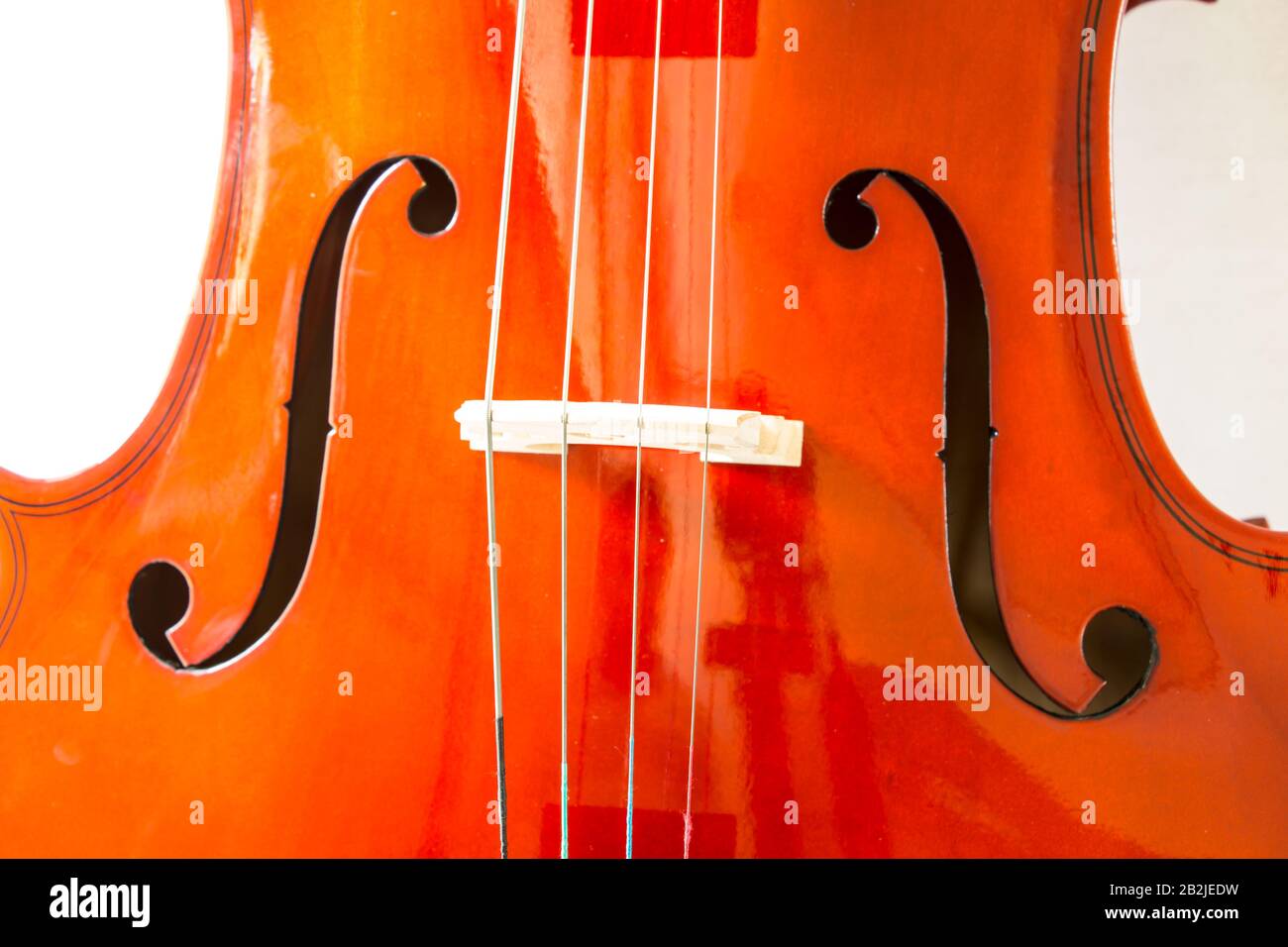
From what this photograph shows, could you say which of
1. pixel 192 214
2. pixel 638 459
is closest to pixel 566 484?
pixel 638 459

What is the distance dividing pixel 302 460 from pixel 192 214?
56cm

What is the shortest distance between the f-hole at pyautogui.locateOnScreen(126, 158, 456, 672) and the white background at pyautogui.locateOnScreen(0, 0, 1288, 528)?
40 cm

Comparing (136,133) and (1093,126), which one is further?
(136,133)

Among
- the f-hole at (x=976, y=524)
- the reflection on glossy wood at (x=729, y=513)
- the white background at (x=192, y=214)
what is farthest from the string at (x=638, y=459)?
the white background at (x=192, y=214)

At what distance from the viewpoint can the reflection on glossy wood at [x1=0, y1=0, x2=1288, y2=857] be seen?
27.4 inches

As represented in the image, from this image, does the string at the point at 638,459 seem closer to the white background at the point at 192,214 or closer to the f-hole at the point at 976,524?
the f-hole at the point at 976,524

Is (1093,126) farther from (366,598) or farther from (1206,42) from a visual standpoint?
(366,598)

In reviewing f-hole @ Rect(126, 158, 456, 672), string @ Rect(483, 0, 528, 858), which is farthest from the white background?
string @ Rect(483, 0, 528, 858)

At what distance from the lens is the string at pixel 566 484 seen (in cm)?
67

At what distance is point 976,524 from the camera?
0.71 metres

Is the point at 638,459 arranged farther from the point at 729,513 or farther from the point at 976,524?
the point at 976,524

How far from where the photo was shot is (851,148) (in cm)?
72

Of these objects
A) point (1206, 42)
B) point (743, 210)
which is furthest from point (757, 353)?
point (1206, 42)

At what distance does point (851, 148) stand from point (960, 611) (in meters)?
0.35
